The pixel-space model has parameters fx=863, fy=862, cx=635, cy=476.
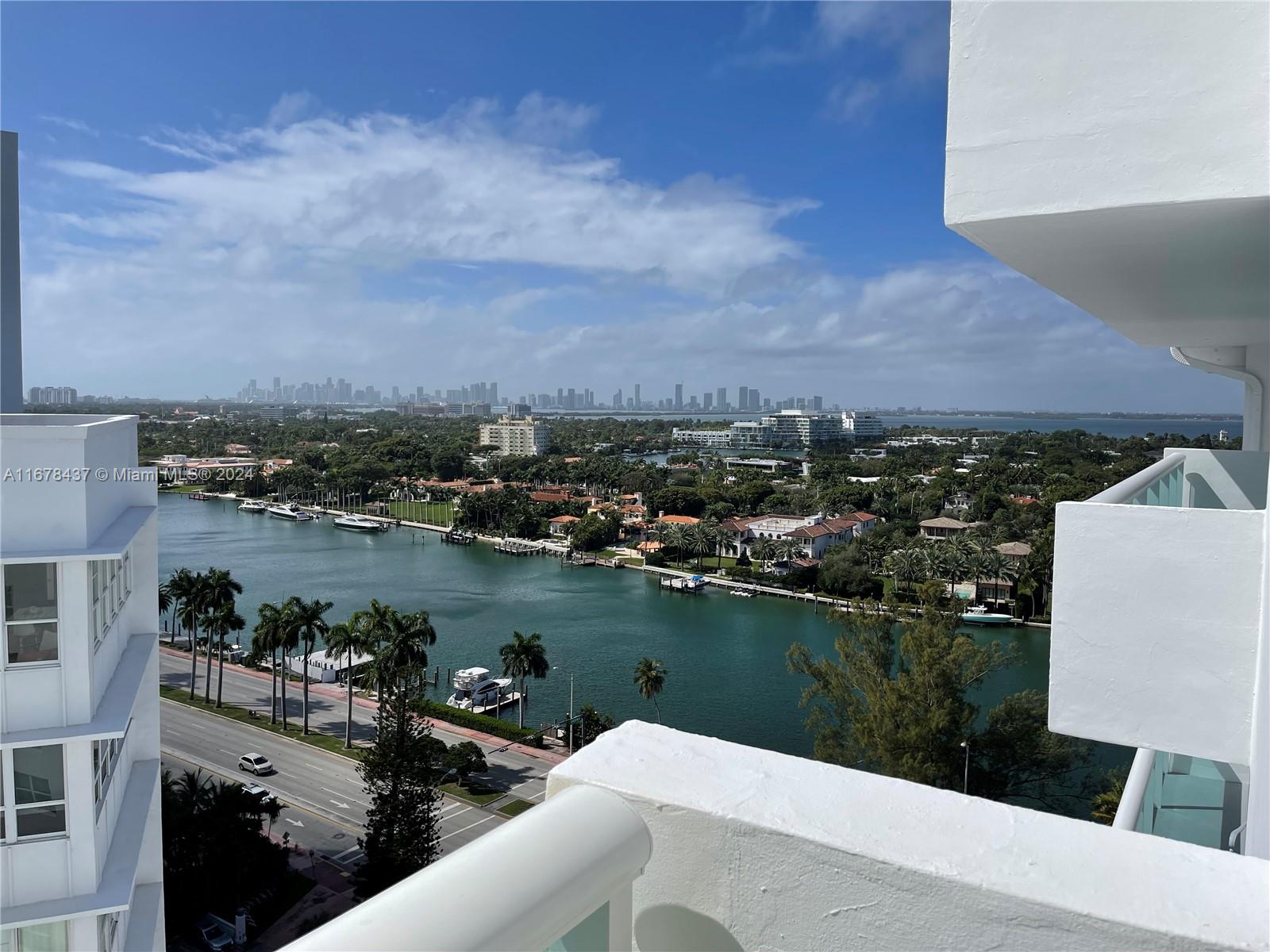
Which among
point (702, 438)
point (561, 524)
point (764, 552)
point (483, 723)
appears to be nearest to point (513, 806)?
point (483, 723)

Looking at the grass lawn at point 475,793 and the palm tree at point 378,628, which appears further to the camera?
the palm tree at point 378,628

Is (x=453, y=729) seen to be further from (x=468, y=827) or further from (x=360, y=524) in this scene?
(x=360, y=524)

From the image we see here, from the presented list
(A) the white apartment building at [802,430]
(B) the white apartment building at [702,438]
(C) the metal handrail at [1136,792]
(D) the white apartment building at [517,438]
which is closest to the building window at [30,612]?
(C) the metal handrail at [1136,792]

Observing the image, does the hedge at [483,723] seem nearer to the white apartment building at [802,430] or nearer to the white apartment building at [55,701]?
the white apartment building at [55,701]

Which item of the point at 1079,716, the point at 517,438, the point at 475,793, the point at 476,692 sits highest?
the point at 1079,716

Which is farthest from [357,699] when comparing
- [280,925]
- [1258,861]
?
[1258,861]
